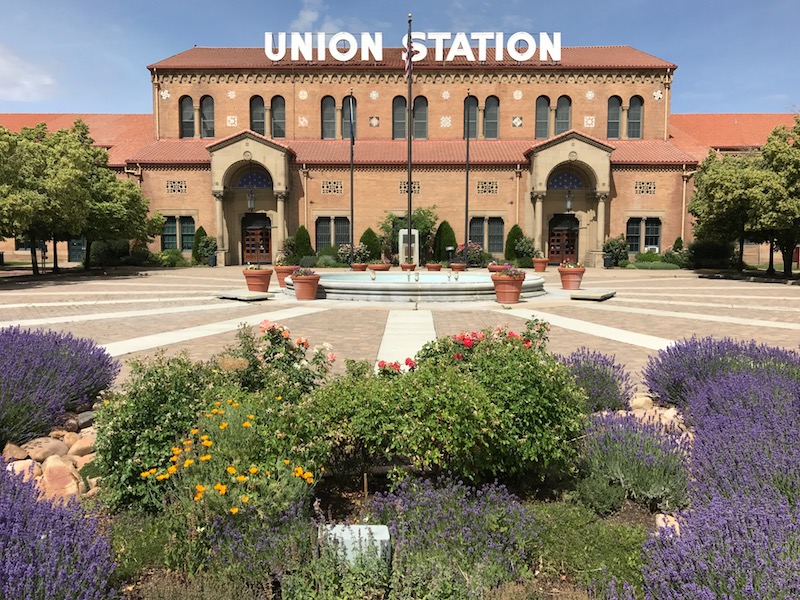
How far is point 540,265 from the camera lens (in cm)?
3061

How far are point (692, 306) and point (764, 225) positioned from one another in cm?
1300

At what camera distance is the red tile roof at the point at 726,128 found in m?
46.2

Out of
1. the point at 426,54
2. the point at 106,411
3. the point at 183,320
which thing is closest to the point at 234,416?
the point at 106,411

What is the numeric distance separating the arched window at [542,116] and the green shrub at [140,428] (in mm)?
42349

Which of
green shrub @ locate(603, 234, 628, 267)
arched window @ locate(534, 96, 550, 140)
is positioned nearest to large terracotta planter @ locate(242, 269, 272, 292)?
green shrub @ locate(603, 234, 628, 267)

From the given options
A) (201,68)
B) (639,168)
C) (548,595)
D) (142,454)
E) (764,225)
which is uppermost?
(201,68)

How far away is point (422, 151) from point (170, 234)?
20.7 m

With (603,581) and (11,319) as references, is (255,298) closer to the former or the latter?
(11,319)

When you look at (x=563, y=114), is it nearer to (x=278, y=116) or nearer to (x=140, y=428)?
(x=278, y=116)

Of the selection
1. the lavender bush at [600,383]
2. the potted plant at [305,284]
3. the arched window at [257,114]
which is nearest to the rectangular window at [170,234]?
the arched window at [257,114]

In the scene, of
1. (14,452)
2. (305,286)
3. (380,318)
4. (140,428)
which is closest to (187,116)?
(305,286)

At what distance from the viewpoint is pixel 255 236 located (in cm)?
4044

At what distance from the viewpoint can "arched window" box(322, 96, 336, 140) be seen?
4238 cm

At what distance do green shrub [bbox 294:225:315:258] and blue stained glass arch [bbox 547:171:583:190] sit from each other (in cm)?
1871
